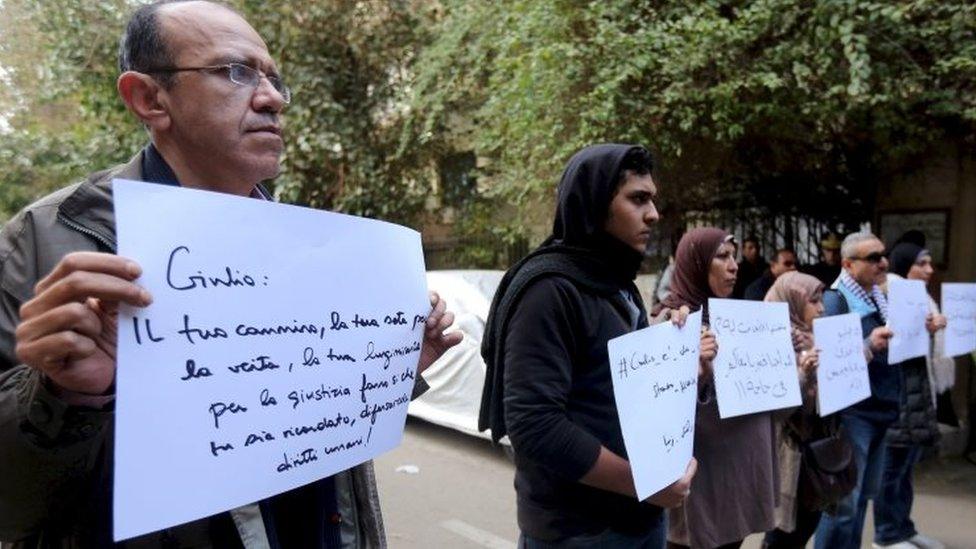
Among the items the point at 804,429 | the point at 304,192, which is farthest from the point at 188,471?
the point at 304,192

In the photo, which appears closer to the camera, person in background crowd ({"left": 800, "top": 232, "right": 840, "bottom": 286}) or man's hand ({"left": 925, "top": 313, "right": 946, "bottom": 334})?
man's hand ({"left": 925, "top": 313, "right": 946, "bottom": 334})

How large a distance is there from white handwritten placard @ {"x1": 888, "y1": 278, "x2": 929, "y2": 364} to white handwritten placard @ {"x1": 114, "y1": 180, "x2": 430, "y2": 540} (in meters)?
3.30

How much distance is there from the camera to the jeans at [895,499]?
4.38 m

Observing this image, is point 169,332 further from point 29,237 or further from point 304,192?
point 304,192

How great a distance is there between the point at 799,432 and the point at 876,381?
86 cm

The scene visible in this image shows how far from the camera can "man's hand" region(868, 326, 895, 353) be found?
150 inches

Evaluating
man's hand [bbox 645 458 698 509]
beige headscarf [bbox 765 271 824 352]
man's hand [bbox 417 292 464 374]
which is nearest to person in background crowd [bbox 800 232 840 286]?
beige headscarf [bbox 765 271 824 352]

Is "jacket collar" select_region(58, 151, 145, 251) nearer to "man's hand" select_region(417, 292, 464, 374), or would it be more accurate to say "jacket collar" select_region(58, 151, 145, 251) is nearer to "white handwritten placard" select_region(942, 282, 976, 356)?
"man's hand" select_region(417, 292, 464, 374)

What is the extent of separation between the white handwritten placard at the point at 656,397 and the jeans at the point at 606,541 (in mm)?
191

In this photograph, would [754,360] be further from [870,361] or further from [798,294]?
[870,361]

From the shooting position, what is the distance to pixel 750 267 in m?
7.89

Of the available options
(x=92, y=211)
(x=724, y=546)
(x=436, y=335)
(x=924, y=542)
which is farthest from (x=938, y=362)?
(x=92, y=211)

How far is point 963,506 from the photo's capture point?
5.30m

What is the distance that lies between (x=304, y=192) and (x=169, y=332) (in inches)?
379
